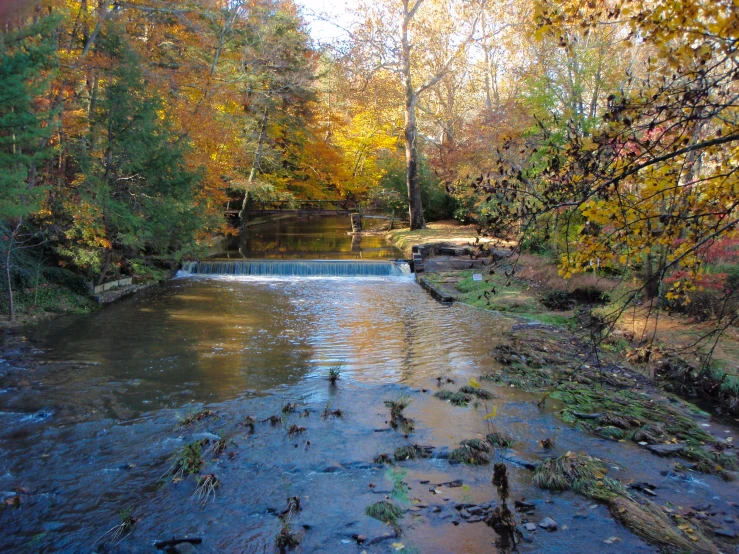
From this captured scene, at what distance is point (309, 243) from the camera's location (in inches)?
950

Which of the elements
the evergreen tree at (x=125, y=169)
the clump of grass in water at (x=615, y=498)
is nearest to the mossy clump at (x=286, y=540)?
the clump of grass in water at (x=615, y=498)

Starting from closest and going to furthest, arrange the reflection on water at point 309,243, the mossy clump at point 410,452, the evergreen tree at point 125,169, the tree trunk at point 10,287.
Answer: the mossy clump at point 410,452 → the tree trunk at point 10,287 → the evergreen tree at point 125,169 → the reflection on water at point 309,243

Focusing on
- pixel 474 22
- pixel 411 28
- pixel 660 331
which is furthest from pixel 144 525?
pixel 411 28

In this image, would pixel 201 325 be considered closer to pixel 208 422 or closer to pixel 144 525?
pixel 208 422

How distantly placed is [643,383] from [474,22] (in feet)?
58.1

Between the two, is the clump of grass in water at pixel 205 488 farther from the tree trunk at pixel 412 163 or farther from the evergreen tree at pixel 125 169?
the tree trunk at pixel 412 163

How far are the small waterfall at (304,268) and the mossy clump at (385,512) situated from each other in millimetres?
13034

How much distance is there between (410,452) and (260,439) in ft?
5.26

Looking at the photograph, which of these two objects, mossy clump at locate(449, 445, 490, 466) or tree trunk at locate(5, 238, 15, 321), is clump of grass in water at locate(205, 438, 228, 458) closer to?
mossy clump at locate(449, 445, 490, 466)

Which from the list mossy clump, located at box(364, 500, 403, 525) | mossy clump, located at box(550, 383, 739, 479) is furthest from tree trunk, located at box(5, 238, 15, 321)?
mossy clump, located at box(550, 383, 739, 479)

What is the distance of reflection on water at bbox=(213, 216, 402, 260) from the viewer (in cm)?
2015

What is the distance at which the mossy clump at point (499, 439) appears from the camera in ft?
18.3

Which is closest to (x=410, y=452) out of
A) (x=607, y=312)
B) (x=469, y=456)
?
(x=469, y=456)

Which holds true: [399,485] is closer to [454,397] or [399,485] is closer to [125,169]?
[454,397]
